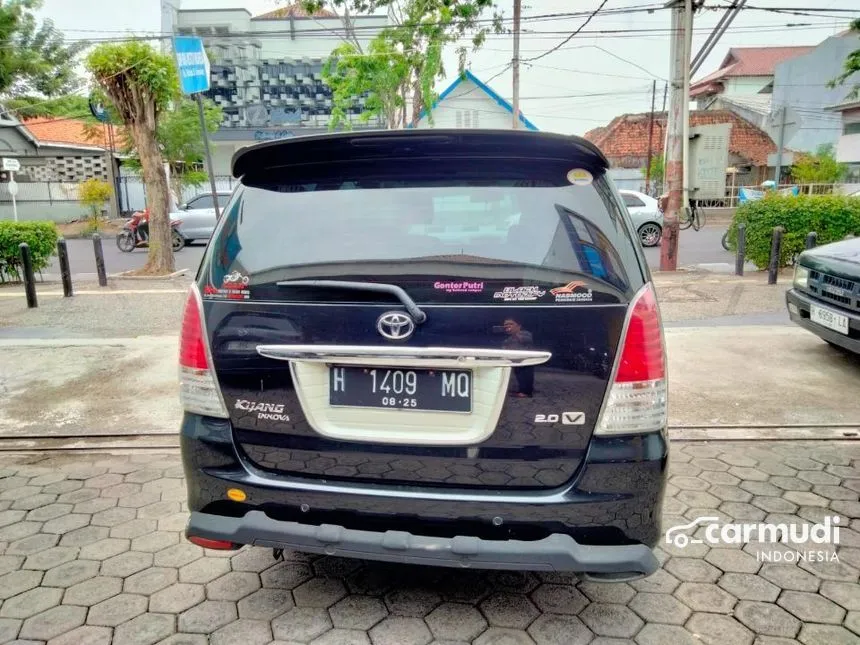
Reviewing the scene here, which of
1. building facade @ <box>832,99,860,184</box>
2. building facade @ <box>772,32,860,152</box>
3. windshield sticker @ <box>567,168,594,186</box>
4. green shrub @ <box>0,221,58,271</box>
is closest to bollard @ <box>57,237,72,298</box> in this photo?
green shrub @ <box>0,221,58,271</box>

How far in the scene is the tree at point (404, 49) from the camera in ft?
61.2

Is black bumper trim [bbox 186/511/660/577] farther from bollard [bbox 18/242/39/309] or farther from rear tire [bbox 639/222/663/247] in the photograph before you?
rear tire [bbox 639/222/663/247]

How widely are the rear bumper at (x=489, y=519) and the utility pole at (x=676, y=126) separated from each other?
9.94 meters

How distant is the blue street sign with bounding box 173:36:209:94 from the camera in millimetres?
8180

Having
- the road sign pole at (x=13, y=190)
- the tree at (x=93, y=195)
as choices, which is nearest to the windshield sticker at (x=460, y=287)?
the road sign pole at (x=13, y=190)

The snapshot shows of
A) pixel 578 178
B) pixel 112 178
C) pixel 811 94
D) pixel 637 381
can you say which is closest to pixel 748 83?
pixel 811 94

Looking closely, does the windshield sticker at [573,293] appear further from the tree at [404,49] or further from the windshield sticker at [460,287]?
the tree at [404,49]

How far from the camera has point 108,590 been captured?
257 cm

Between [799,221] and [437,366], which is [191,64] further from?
[799,221]

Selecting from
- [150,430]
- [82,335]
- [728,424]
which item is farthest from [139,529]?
[82,335]

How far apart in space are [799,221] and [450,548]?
34.5 feet

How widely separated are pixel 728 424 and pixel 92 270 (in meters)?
13.5

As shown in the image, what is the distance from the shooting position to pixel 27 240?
34.2 ft

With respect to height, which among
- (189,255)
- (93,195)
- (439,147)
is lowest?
(189,255)
